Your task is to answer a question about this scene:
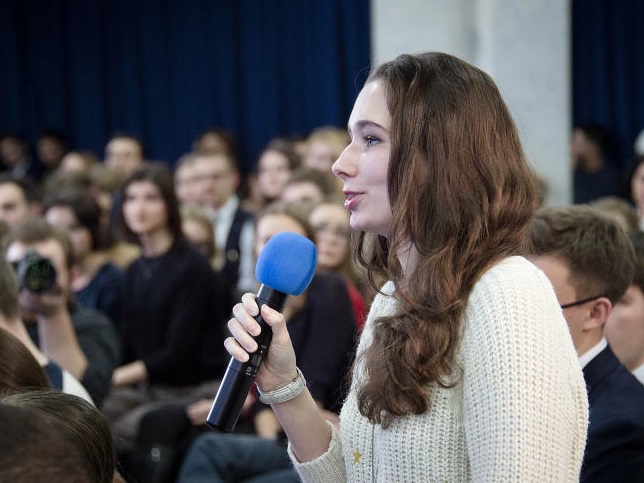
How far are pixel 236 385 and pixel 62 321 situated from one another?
6.22 ft

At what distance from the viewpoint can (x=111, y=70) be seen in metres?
10.4

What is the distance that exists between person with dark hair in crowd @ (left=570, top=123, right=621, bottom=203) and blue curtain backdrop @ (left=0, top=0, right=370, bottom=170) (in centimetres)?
186

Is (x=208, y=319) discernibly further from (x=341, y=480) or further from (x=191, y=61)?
(x=191, y=61)

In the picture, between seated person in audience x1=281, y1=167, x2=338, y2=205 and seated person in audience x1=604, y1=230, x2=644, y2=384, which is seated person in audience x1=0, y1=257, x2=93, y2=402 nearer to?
seated person in audience x1=604, y1=230, x2=644, y2=384

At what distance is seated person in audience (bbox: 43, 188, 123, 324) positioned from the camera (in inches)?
194

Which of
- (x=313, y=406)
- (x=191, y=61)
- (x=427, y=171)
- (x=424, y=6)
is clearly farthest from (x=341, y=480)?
(x=191, y=61)

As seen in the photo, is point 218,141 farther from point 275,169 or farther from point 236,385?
point 236,385

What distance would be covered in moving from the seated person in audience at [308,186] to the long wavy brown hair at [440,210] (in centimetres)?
350

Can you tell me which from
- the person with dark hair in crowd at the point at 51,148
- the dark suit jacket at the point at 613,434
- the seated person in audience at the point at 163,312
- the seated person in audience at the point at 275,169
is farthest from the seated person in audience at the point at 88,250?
the person with dark hair in crowd at the point at 51,148

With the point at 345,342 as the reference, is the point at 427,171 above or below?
above

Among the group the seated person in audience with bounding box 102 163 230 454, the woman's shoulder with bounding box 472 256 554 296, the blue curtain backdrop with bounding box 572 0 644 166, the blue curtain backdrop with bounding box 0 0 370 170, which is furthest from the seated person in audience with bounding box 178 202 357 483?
the blue curtain backdrop with bounding box 0 0 370 170

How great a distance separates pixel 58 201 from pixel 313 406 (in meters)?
3.77

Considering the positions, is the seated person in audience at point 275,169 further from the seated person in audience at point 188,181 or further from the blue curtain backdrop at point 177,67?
the blue curtain backdrop at point 177,67

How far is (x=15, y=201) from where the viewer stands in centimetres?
579
